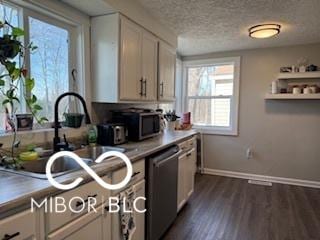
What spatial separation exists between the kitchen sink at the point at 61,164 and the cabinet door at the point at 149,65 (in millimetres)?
827

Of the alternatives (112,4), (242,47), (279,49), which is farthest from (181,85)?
(112,4)

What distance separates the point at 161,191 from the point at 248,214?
4.28 feet

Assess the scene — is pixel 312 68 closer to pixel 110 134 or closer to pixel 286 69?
pixel 286 69

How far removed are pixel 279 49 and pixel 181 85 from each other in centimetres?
176

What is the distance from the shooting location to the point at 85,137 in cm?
218

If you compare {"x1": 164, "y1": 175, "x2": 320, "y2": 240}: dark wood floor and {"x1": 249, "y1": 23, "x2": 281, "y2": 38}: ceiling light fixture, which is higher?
{"x1": 249, "y1": 23, "x2": 281, "y2": 38}: ceiling light fixture

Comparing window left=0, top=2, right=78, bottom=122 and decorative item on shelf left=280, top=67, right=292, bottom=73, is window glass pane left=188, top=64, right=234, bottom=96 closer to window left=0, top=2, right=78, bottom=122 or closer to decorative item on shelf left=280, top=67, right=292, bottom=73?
decorative item on shelf left=280, top=67, right=292, bottom=73

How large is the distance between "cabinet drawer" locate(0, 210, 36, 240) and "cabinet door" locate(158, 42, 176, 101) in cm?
211

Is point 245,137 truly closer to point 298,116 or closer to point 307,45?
point 298,116

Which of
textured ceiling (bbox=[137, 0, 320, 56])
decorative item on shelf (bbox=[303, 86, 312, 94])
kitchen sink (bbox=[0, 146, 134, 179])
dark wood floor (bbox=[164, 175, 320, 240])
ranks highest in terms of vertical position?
textured ceiling (bbox=[137, 0, 320, 56])

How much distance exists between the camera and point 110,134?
2109 millimetres

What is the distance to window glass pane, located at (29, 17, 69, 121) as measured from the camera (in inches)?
73.3

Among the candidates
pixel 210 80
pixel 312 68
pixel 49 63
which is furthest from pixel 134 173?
pixel 312 68

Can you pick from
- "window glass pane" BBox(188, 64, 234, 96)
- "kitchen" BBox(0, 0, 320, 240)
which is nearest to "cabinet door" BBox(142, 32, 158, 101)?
"kitchen" BBox(0, 0, 320, 240)
